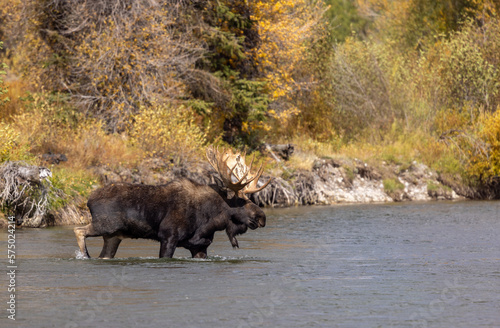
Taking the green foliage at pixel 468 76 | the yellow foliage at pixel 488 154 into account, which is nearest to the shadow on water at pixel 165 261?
the yellow foliage at pixel 488 154

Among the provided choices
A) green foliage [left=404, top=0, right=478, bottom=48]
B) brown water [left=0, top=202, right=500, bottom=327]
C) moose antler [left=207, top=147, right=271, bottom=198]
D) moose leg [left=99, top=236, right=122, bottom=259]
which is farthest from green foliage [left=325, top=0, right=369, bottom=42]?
moose leg [left=99, top=236, right=122, bottom=259]

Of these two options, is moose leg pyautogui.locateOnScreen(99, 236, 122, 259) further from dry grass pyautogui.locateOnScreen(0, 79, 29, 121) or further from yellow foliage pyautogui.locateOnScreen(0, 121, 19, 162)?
dry grass pyautogui.locateOnScreen(0, 79, 29, 121)

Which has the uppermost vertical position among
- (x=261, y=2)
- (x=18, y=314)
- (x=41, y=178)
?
(x=261, y=2)

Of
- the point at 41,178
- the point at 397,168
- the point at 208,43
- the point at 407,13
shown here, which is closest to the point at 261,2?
the point at 208,43

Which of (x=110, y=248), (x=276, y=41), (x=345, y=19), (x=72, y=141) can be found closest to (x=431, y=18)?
(x=345, y=19)

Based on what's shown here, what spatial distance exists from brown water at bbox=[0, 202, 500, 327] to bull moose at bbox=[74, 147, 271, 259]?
42 centimetres

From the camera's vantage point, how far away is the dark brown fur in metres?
14.1

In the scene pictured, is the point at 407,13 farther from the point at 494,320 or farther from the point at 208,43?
the point at 494,320

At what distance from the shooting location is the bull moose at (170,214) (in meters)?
14.1

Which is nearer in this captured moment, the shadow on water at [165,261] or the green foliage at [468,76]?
the shadow on water at [165,261]

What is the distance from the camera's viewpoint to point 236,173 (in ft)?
52.0

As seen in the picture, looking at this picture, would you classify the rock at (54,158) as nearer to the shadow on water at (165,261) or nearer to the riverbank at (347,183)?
the riverbank at (347,183)

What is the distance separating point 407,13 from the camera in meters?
50.1

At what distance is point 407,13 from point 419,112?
13767mm
